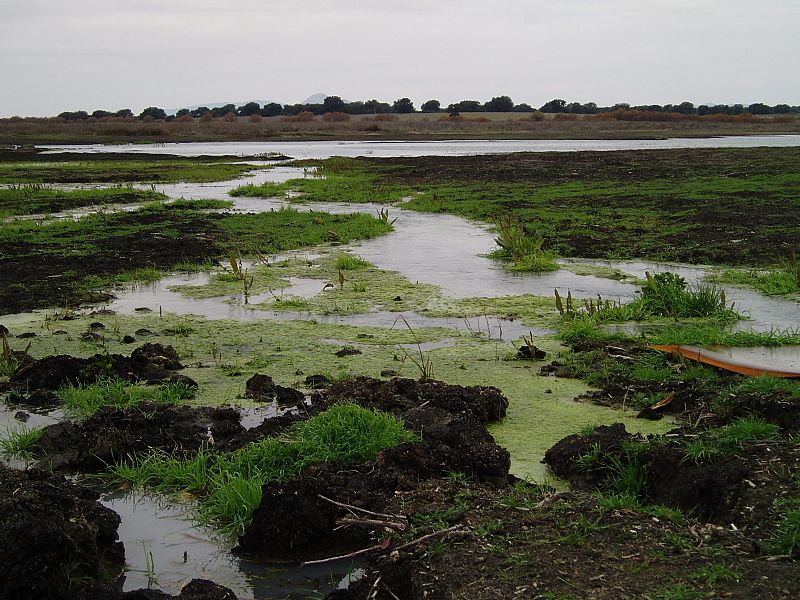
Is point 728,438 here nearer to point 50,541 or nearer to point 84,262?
point 50,541

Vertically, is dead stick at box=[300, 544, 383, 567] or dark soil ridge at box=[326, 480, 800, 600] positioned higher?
dark soil ridge at box=[326, 480, 800, 600]

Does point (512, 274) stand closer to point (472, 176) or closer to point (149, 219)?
point (149, 219)

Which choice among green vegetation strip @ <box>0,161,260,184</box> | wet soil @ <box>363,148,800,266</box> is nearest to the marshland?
wet soil @ <box>363,148,800,266</box>

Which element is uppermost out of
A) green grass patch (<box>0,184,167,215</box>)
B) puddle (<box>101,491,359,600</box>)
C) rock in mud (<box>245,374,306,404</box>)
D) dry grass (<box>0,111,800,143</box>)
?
dry grass (<box>0,111,800,143</box>)

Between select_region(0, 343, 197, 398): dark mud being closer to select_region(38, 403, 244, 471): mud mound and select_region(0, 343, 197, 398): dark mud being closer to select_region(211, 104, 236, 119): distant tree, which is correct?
select_region(38, 403, 244, 471): mud mound

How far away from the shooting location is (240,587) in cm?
406

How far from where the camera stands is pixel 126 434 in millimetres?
5660

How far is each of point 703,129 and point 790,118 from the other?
14896mm

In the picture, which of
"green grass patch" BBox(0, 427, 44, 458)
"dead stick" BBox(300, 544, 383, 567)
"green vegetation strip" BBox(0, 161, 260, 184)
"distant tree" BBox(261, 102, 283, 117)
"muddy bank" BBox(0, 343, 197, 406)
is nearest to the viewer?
"dead stick" BBox(300, 544, 383, 567)

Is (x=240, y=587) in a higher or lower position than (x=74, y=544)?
lower

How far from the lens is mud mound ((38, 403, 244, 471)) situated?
5508 millimetres

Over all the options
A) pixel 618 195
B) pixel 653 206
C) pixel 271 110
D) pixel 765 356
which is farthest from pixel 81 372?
pixel 271 110

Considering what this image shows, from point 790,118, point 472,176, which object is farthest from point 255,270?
point 790,118

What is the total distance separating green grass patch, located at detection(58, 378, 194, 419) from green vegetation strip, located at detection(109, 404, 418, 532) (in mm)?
1110
